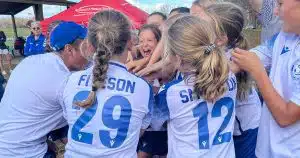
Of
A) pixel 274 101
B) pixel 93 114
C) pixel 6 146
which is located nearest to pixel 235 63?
pixel 274 101

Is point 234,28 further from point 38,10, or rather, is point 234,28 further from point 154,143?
point 38,10

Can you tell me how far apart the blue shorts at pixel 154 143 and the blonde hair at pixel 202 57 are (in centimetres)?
77

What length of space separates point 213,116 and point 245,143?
53 centimetres

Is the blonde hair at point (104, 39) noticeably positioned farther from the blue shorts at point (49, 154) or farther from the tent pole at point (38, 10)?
the tent pole at point (38, 10)

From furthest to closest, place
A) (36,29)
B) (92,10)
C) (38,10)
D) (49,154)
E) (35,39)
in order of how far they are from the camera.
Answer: (38,10) → (92,10) → (36,29) → (35,39) → (49,154)

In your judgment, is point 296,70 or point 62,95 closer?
point 296,70

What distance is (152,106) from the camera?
2.00 metres

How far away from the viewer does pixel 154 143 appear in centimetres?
255

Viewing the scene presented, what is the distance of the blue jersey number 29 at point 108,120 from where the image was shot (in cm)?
184

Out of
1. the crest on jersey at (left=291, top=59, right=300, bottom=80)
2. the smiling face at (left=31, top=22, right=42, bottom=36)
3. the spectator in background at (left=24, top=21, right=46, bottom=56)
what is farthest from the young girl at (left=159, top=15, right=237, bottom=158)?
the smiling face at (left=31, top=22, right=42, bottom=36)

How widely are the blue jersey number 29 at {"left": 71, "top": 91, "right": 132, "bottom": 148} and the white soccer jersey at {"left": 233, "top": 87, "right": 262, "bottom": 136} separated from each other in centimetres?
74

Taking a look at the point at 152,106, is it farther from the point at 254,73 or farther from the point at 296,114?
the point at 296,114

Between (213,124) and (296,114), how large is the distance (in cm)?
44

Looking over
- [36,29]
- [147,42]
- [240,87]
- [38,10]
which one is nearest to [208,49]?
[240,87]
